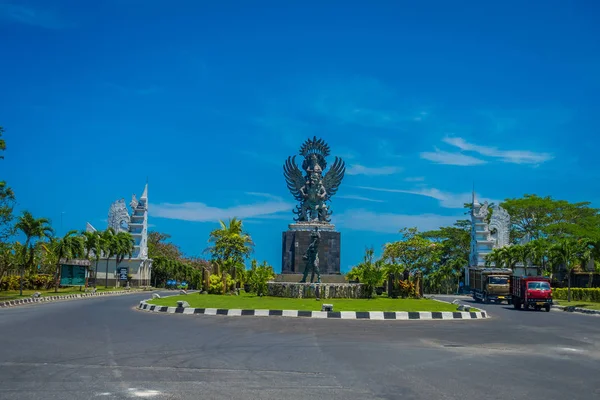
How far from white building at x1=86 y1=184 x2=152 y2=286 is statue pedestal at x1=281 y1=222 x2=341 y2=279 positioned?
3633 cm

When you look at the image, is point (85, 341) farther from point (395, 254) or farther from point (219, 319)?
point (395, 254)

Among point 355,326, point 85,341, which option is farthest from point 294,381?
point 355,326

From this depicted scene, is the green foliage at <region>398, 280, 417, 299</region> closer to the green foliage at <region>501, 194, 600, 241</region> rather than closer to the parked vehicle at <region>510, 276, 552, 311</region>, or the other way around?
the parked vehicle at <region>510, 276, 552, 311</region>

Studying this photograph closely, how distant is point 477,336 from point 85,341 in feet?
27.6

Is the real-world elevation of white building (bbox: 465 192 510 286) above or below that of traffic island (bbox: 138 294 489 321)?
above

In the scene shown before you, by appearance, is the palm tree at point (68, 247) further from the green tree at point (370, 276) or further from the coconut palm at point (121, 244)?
the green tree at point (370, 276)

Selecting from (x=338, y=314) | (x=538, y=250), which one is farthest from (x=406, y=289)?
(x=538, y=250)

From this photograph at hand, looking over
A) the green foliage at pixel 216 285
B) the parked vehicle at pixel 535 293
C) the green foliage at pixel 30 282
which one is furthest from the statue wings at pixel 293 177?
the green foliage at pixel 30 282

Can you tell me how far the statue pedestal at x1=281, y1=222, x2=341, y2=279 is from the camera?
113 ft

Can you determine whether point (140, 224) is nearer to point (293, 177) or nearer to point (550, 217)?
point (293, 177)

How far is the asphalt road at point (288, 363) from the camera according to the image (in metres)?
6.57

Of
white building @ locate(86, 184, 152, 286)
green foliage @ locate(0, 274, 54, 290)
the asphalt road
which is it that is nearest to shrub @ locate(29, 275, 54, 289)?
green foliage @ locate(0, 274, 54, 290)

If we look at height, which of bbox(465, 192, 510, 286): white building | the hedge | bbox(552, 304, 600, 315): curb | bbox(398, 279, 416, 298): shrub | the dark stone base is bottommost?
bbox(552, 304, 600, 315): curb

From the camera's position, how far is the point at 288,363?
8570 millimetres
